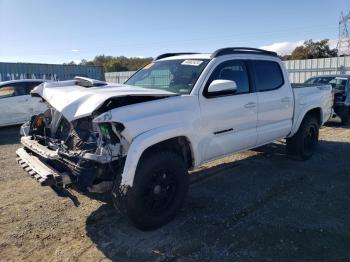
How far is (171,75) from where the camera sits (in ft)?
16.9

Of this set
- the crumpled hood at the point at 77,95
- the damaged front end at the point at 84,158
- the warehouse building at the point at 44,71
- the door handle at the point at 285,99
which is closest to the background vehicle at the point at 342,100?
the door handle at the point at 285,99

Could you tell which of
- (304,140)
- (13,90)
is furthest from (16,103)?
(304,140)

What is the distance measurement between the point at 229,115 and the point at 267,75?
1414mm

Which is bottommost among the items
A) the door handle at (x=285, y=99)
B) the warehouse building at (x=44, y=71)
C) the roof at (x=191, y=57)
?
the door handle at (x=285, y=99)

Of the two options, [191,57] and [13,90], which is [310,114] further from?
[13,90]

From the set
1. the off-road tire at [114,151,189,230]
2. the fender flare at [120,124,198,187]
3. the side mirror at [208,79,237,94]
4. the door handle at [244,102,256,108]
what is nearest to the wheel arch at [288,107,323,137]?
the door handle at [244,102,256,108]

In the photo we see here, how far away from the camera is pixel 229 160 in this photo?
7137 millimetres

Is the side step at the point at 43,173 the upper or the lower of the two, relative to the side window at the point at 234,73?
lower

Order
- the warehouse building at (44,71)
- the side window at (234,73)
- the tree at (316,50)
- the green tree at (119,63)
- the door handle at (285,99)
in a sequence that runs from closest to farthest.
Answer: the side window at (234,73)
the door handle at (285,99)
the warehouse building at (44,71)
the tree at (316,50)
the green tree at (119,63)

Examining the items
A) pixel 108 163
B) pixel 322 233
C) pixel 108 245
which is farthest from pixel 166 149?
pixel 322 233

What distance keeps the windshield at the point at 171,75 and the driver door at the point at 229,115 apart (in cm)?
23

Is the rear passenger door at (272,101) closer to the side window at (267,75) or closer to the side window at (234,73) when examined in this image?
the side window at (267,75)

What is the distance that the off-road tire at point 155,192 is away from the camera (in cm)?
380

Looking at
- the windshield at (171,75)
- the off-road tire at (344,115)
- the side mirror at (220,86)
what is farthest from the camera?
the off-road tire at (344,115)
